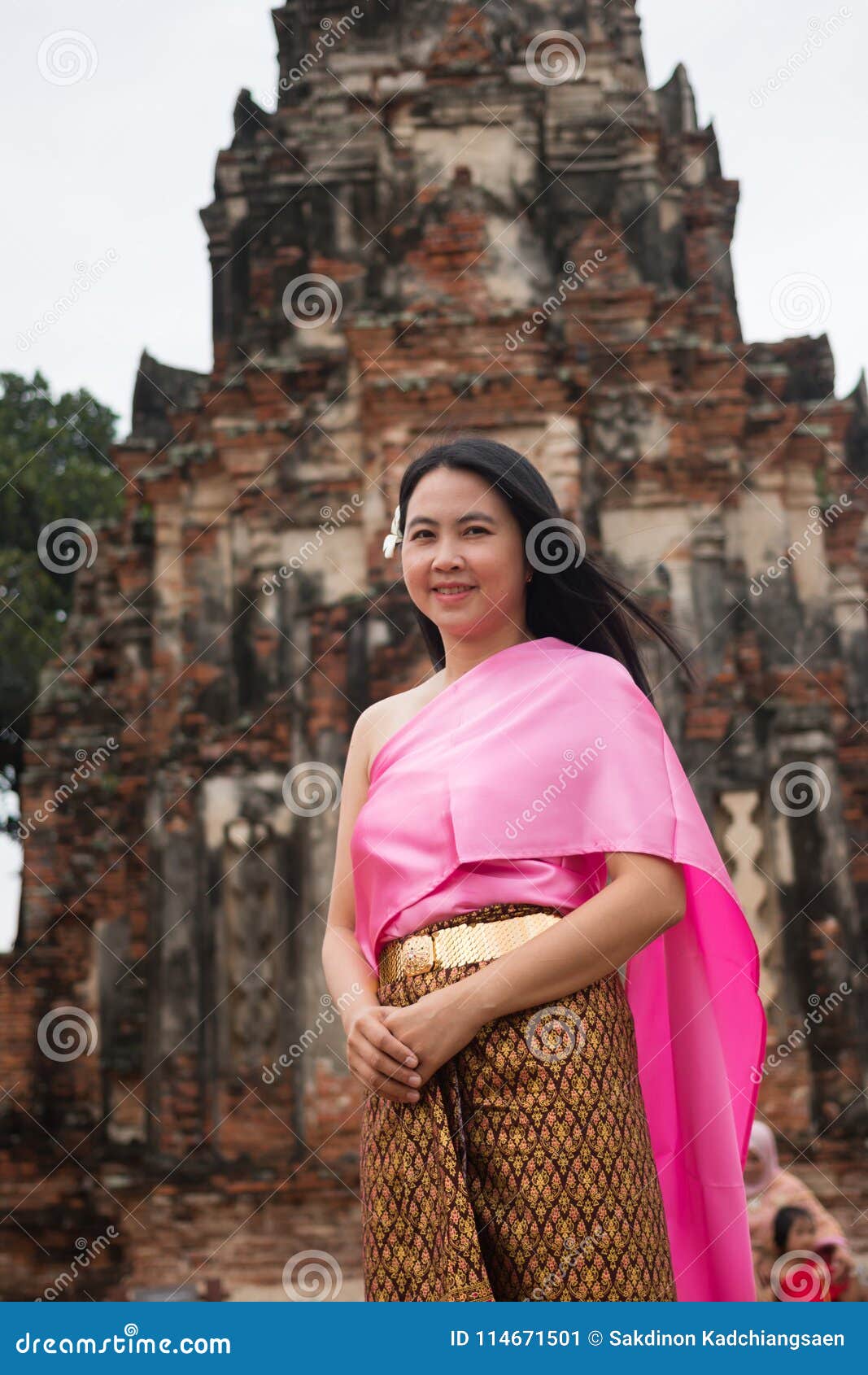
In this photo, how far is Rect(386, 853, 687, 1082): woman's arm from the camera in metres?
2.04

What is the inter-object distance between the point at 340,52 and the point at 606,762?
9241 mm

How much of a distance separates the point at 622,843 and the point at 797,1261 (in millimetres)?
4069

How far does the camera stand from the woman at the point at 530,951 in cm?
202

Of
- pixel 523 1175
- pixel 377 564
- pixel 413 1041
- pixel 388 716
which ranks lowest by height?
pixel 523 1175

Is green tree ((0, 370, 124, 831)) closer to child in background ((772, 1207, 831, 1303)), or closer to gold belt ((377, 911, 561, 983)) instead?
child in background ((772, 1207, 831, 1303))

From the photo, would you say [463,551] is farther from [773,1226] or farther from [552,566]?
[773,1226]

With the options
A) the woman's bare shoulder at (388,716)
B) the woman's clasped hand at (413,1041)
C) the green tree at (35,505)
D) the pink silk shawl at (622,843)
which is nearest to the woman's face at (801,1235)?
the pink silk shawl at (622,843)

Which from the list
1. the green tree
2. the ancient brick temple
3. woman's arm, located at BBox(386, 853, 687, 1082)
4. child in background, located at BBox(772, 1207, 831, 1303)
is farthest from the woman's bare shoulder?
the green tree

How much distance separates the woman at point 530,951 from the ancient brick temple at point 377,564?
5.56m

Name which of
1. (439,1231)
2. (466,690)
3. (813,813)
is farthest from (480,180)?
(439,1231)

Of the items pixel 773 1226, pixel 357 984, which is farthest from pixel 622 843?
pixel 773 1226

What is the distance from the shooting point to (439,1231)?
79.3 inches

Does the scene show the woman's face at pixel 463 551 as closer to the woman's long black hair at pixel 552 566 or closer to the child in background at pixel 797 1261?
the woman's long black hair at pixel 552 566

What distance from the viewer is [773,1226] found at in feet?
18.6
